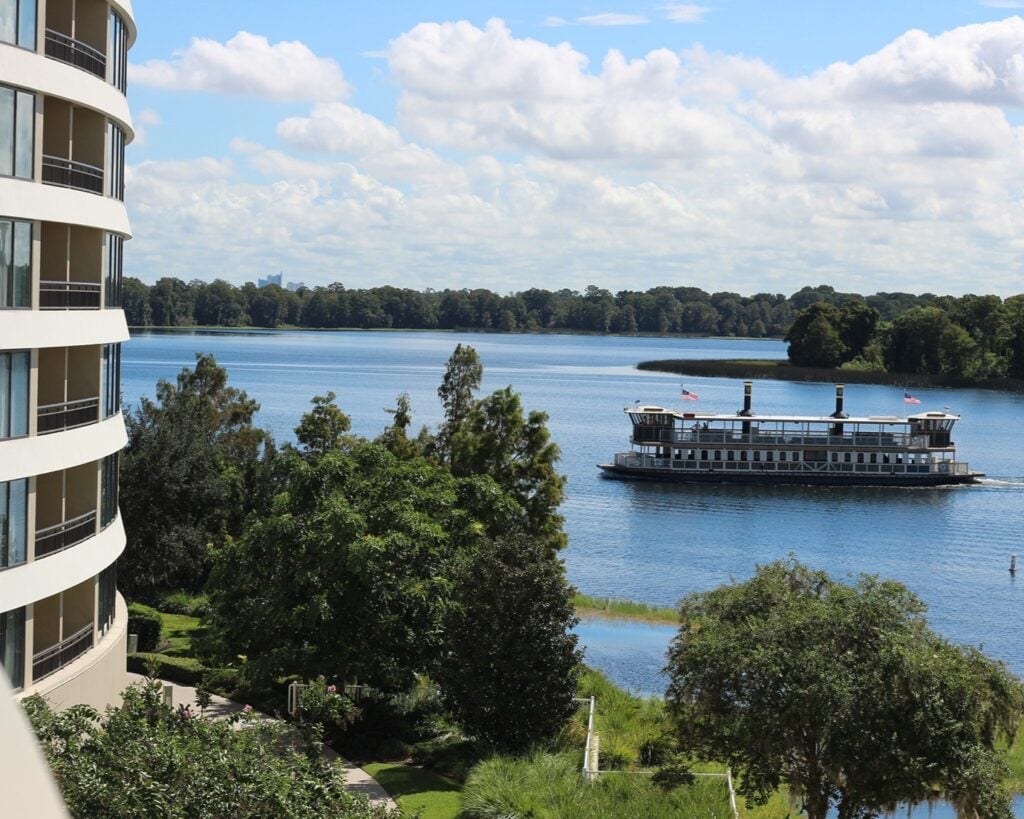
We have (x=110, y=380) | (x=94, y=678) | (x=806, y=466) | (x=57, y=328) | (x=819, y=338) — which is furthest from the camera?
(x=819, y=338)

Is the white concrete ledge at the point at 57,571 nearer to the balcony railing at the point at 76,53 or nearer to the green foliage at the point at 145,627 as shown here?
the balcony railing at the point at 76,53

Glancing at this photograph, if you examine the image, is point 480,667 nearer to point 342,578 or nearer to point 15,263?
point 342,578

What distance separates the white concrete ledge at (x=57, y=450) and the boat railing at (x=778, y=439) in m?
73.9

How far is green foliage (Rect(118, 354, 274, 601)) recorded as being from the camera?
1689 inches

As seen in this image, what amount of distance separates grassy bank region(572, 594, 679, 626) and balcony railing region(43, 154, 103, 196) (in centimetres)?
3206

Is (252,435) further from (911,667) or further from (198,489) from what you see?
(911,667)

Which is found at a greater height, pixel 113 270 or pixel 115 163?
pixel 115 163

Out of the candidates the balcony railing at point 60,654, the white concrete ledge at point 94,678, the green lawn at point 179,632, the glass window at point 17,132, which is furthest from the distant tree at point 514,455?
the glass window at point 17,132

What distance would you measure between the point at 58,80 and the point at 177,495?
87.6 ft

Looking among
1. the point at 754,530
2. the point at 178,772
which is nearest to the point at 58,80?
the point at 178,772

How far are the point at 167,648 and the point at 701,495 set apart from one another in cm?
5776

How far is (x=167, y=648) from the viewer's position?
34594 millimetres

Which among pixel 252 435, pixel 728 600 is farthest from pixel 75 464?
pixel 252 435

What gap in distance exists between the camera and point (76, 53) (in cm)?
2002
